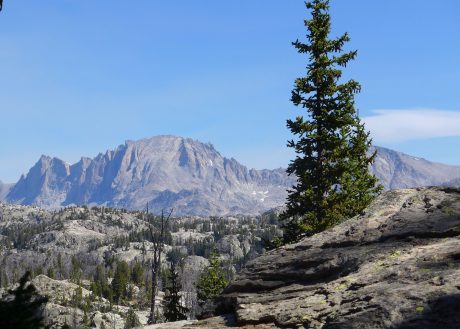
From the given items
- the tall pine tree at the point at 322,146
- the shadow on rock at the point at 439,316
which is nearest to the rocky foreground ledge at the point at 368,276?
the shadow on rock at the point at 439,316

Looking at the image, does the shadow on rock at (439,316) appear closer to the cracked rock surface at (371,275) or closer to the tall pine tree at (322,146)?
the cracked rock surface at (371,275)

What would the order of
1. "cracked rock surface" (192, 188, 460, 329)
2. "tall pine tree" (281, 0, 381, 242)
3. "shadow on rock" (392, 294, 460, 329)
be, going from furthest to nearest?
"tall pine tree" (281, 0, 381, 242), "cracked rock surface" (192, 188, 460, 329), "shadow on rock" (392, 294, 460, 329)

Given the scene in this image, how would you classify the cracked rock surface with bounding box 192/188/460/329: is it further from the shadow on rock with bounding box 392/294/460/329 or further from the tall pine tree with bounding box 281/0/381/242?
the tall pine tree with bounding box 281/0/381/242

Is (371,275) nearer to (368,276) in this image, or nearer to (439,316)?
(368,276)

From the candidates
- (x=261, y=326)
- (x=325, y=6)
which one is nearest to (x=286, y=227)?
(x=325, y=6)

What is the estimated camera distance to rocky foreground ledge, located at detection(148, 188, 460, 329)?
35.2 ft

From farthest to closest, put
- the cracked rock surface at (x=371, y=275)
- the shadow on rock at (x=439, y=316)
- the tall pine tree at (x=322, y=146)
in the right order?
the tall pine tree at (x=322, y=146) → the cracked rock surface at (x=371, y=275) → the shadow on rock at (x=439, y=316)

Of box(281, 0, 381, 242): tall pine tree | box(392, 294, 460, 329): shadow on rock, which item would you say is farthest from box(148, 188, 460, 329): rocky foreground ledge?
box(281, 0, 381, 242): tall pine tree

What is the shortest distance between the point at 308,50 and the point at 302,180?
8377 millimetres

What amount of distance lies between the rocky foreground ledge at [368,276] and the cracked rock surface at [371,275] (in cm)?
2

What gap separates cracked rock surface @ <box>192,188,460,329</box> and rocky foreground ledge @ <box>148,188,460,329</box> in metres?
0.02

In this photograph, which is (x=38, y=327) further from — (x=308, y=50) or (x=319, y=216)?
(x=308, y=50)

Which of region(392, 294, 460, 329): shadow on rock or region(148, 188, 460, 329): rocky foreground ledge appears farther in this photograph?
region(148, 188, 460, 329): rocky foreground ledge

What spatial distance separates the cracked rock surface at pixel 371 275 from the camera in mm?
10734
